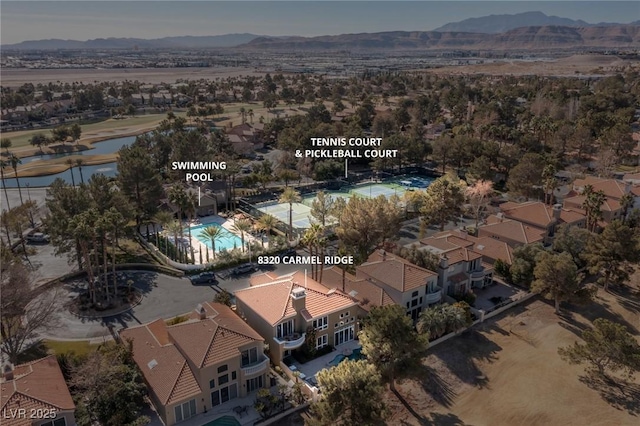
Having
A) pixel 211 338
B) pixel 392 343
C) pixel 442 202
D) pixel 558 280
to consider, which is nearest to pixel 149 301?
pixel 211 338

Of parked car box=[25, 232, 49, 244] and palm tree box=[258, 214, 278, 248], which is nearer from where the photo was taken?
palm tree box=[258, 214, 278, 248]

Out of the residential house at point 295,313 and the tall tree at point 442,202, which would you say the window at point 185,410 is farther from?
the tall tree at point 442,202

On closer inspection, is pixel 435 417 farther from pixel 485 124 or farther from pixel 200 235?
Answer: pixel 485 124

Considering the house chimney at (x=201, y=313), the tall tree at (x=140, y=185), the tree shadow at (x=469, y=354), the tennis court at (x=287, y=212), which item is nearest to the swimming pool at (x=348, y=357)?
the tree shadow at (x=469, y=354)

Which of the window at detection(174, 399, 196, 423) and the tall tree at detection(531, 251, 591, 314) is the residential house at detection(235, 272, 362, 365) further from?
the tall tree at detection(531, 251, 591, 314)

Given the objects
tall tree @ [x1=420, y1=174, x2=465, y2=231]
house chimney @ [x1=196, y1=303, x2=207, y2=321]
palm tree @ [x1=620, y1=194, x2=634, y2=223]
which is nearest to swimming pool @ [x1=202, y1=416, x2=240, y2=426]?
house chimney @ [x1=196, y1=303, x2=207, y2=321]

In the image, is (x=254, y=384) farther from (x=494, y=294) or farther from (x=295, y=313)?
(x=494, y=294)

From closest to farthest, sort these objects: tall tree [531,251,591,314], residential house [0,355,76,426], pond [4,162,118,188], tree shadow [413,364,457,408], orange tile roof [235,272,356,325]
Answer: residential house [0,355,76,426] < tree shadow [413,364,457,408] < orange tile roof [235,272,356,325] < tall tree [531,251,591,314] < pond [4,162,118,188]
